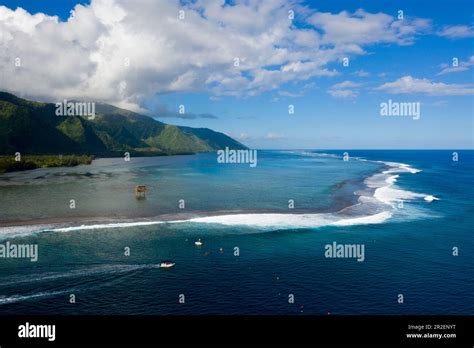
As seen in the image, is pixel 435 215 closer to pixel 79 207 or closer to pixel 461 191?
pixel 461 191

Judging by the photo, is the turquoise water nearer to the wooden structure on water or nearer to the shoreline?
the shoreline

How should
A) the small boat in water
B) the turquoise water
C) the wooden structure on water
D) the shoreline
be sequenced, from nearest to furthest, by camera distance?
the turquoise water
the small boat in water
the shoreline
the wooden structure on water

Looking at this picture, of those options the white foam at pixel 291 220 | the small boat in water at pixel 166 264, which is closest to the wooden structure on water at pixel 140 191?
the white foam at pixel 291 220

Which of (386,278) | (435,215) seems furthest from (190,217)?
(435,215)

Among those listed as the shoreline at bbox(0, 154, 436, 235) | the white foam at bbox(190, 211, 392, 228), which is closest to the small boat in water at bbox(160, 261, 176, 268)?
the shoreline at bbox(0, 154, 436, 235)

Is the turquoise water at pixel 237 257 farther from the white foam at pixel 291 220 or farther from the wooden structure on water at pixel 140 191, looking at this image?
the wooden structure on water at pixel 140 191

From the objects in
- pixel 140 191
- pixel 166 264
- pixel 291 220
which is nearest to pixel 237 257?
pixel 166 264

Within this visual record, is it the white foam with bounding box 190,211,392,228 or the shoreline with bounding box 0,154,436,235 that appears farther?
the white foam with bounding box 190,211,392,228

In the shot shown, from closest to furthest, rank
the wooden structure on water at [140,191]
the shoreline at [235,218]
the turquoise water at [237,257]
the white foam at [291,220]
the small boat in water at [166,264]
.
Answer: the turquoise water at [237,257]
the small boat in water at [166,264]
the shoreline at [235,218]
the white foam at [291,220]
the wooden structure on water at [140,191]

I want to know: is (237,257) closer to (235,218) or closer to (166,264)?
(166,264)

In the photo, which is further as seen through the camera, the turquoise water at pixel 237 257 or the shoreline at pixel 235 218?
the shoreline at pixel 235 218
